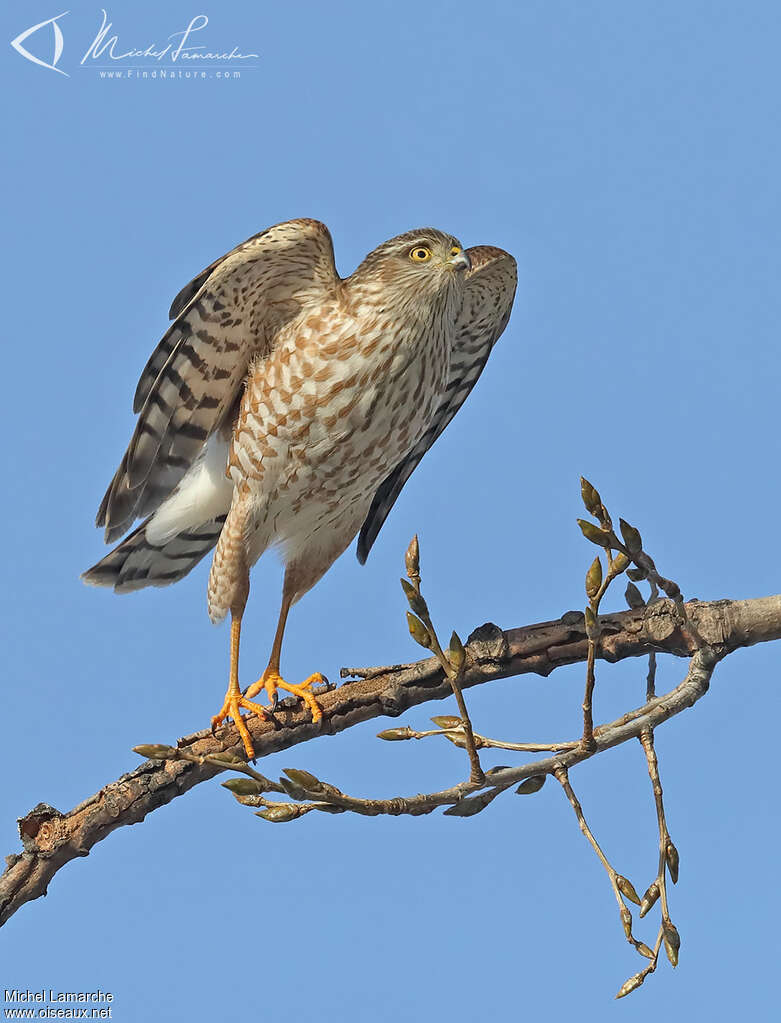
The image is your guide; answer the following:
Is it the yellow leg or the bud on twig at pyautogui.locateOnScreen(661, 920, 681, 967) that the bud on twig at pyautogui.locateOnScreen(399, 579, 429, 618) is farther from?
the yellow leg

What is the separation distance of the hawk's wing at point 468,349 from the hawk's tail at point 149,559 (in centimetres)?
88

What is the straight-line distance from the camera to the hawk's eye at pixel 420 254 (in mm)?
5922

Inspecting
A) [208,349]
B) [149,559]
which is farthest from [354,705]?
[149,559]

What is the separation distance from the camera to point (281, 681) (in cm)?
565

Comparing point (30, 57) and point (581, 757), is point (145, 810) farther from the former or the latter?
point (30, 57)

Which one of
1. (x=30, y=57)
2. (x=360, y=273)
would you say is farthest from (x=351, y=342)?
(x=30, y=57)

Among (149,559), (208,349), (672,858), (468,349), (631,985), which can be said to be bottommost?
(631,985)

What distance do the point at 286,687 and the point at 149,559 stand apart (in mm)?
1632

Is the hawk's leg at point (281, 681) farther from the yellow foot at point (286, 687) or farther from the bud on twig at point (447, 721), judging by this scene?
the bud on twig at point (447, 721)

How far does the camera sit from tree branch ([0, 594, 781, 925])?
4668 millimetres

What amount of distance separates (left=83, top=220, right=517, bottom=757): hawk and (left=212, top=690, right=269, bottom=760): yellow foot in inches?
0.4

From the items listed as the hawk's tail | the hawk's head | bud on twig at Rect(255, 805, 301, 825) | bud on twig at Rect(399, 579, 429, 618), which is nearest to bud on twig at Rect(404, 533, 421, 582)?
bud on twig at Rect(399, 579, 429, 618)

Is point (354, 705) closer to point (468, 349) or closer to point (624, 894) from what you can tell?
point (624, 894)

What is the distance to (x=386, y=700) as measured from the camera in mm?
4922
